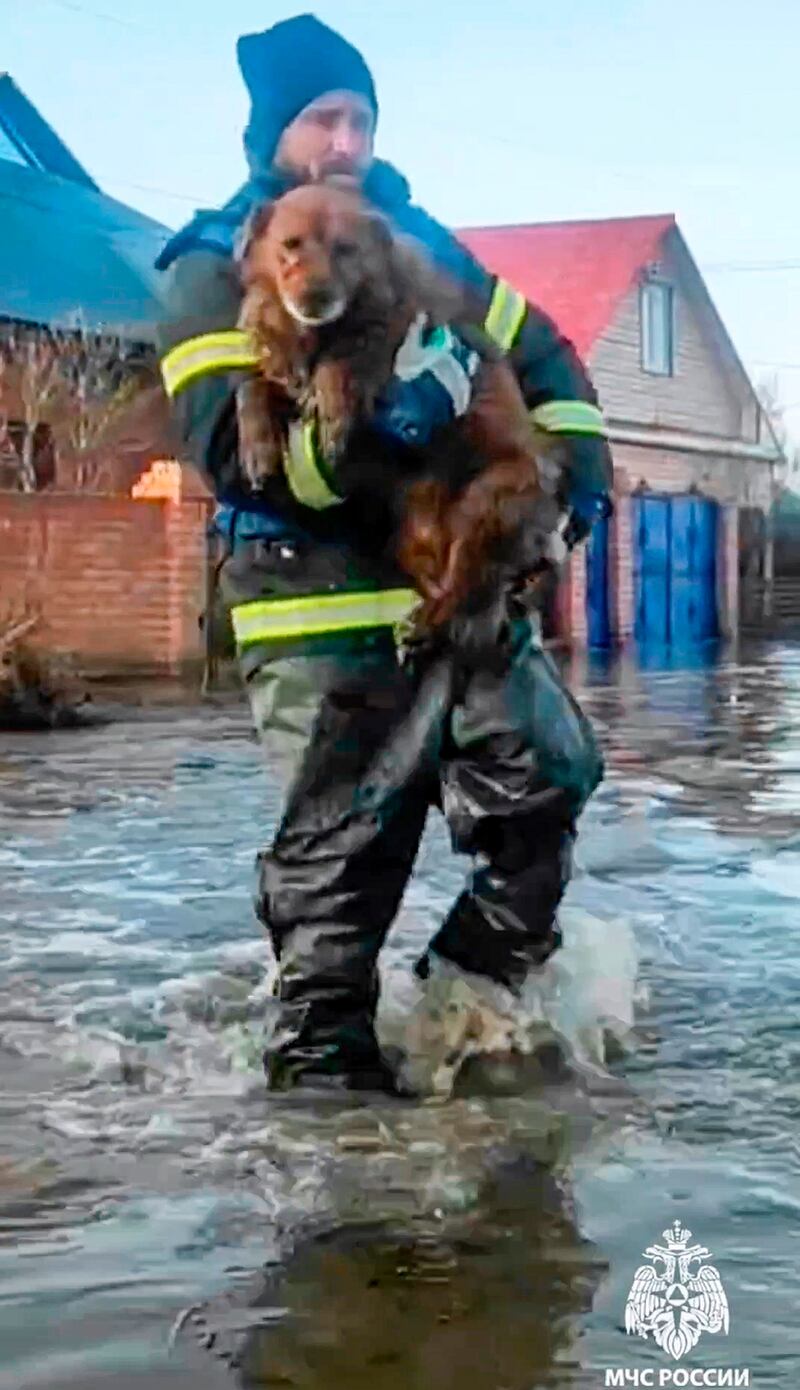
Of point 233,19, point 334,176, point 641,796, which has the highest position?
point 233,19

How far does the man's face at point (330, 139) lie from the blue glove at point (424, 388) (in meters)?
0.13

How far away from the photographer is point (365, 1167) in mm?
1594

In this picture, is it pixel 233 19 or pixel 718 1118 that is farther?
pixel 233 19

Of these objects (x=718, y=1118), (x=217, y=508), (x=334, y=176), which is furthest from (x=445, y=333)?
(x=718, y=1118)

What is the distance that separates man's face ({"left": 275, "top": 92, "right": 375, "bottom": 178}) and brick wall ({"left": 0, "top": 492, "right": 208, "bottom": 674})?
321 cm

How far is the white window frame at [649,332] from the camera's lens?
121 inches

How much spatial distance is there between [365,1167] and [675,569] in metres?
3.95

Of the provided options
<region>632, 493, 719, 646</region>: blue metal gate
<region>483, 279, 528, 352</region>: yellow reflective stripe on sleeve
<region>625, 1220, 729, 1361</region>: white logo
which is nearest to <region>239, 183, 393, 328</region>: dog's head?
<region>483, 279, 528, 352</region>: yellow reflective stripe on sleeve

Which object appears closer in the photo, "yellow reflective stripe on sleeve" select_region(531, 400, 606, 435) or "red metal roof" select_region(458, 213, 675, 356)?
"yellow reflective stripe on sleeve" select_region(531, 400, 606, 435)

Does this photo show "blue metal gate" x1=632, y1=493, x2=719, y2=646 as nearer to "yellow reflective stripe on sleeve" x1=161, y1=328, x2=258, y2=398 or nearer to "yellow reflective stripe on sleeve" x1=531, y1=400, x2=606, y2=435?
"yellow reflective stripe on sleeve" x1=531, y1=400, x2=606, y2=435

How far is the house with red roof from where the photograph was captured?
8.66 ft

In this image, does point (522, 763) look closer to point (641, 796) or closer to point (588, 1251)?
point (588, 1251)

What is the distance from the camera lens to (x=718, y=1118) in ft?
5.60

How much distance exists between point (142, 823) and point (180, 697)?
170 centimetres
